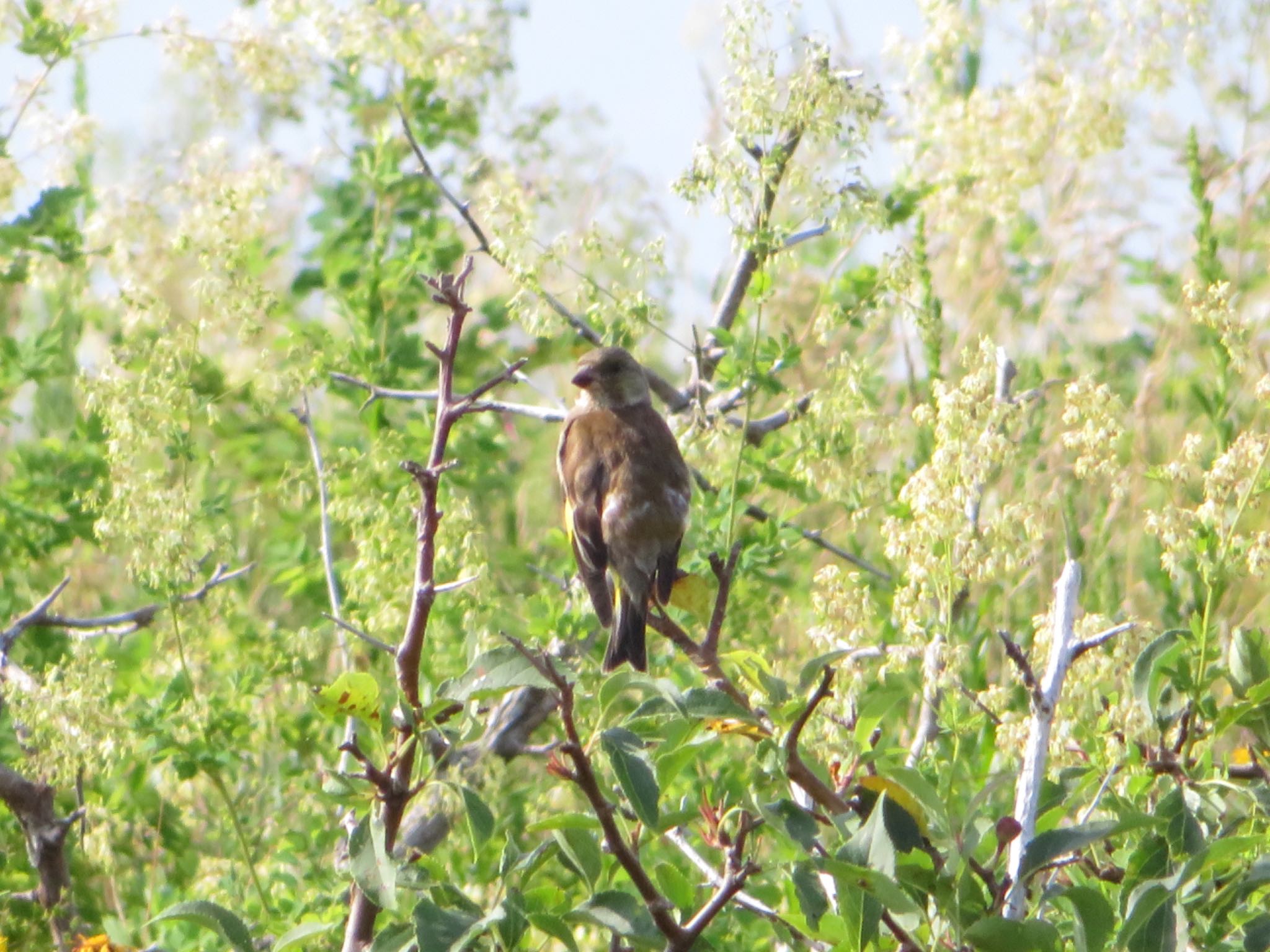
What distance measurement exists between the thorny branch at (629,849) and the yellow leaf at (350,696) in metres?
0.19

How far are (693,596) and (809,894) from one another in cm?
111

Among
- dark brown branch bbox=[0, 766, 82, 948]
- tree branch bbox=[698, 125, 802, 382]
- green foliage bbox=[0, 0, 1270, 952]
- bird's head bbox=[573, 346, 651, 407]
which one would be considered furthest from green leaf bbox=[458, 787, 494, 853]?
bird's head bbox=[573, 346, 651, 407]

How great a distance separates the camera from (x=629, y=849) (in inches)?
69.5

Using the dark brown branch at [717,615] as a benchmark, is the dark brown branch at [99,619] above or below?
below

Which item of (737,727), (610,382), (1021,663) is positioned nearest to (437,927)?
(737,727)

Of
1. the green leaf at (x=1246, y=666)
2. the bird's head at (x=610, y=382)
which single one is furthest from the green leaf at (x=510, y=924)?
the bird's head at (x=610, y=382)

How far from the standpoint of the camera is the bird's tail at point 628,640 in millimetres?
3385

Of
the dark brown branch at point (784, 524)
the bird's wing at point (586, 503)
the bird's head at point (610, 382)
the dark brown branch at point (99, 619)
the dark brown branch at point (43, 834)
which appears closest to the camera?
the dark brown branch at point (43, 834)

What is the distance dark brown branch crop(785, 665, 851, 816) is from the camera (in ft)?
5.54

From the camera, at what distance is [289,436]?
4953mm

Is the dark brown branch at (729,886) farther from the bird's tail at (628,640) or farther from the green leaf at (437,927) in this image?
the bird's tail at (628,640)

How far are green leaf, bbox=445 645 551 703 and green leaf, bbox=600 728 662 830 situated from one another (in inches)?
3.4

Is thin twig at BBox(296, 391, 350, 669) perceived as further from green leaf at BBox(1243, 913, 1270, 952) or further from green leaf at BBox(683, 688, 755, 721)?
green leaf at BBox(1243, 913, 1270, 952)

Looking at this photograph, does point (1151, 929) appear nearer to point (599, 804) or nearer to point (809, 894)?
point (809, 894)
